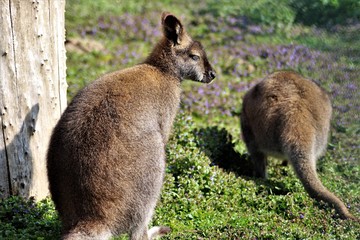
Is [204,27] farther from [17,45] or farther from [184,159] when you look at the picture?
[17,45]

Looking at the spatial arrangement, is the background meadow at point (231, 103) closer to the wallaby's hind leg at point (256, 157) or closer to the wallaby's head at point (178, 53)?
the wallaby's hind leg at point (256, 157)

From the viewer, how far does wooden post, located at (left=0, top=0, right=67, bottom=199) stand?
19.1 feet

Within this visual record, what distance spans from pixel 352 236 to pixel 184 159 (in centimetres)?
216

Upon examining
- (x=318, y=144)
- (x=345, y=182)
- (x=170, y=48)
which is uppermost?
(x=170, y=48)

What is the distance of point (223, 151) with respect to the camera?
8.31 meters

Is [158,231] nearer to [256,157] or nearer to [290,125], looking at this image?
[290,125]

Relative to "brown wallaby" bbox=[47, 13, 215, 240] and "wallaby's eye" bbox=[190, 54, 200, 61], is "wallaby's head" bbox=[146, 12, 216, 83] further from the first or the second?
"brown wallaby" bbox=[47, 13, 215, 240]

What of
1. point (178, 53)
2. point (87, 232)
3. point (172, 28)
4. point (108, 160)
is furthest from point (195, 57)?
point (87, 232)

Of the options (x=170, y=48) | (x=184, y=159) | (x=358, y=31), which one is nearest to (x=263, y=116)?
(x=184, y=159)

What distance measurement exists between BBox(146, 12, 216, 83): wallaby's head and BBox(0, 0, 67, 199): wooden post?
104cm

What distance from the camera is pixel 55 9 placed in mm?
6242

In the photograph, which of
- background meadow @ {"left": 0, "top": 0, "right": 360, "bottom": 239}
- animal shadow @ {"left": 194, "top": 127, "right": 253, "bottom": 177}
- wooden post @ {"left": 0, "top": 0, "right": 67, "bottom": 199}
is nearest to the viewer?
wooden post @ {"left": 0, "top": 0, "right": 67, "bottom": 199}

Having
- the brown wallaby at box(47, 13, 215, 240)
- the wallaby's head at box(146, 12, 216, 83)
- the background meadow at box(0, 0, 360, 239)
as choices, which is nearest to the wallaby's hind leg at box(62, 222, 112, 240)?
the brown wallaby at box(47, 13, 215, 240)

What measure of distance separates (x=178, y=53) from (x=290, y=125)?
170 cm
